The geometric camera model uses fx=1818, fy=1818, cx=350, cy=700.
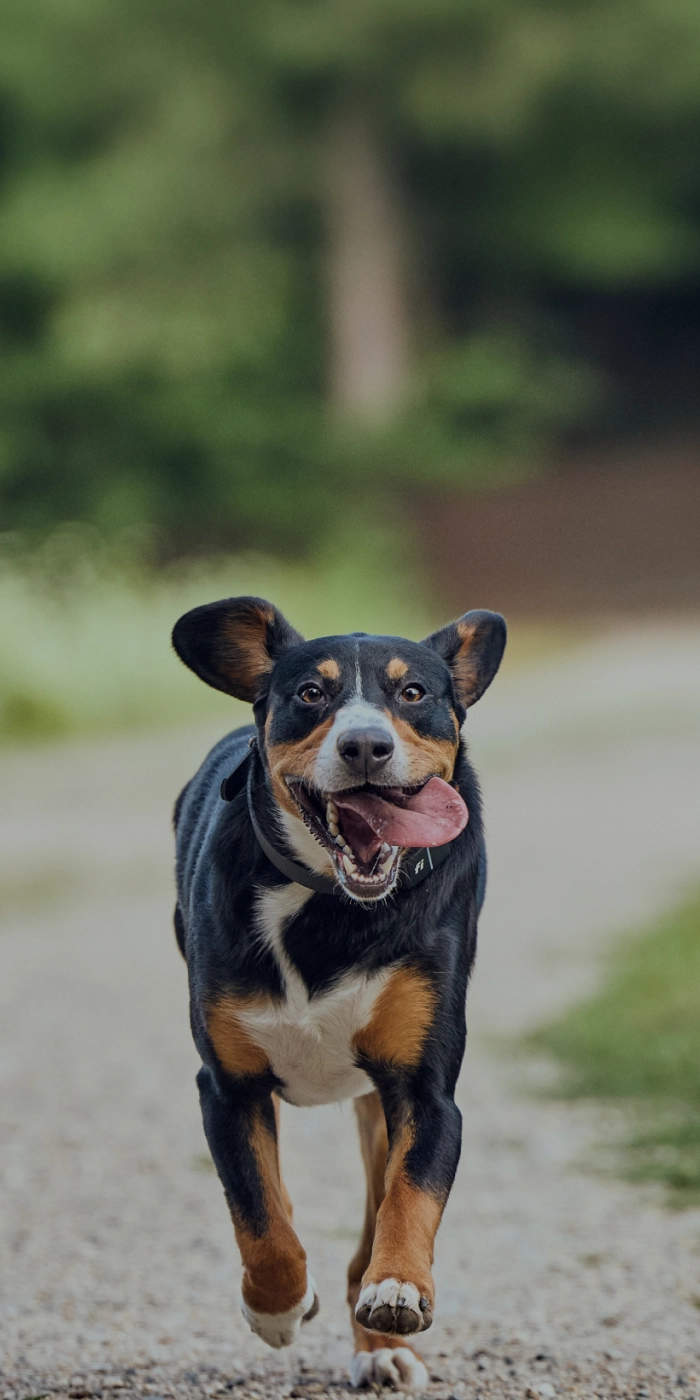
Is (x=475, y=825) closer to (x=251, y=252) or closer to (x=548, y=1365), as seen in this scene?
(x=548, y=1365)

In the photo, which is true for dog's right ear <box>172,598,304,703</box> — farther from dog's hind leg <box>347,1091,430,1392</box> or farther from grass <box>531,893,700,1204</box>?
grass <box>531,893,700,1204</box>

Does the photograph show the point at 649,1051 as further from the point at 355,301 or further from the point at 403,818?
the point at 355,301

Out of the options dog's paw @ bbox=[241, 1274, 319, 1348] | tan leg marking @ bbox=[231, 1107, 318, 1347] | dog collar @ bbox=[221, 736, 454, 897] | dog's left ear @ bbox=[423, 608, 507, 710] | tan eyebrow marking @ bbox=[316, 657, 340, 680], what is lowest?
dog's paw @ bbox=[241, 1274, 319, 1348]

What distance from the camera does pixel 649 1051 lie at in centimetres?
673

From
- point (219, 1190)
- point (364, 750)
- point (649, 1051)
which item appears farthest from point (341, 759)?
point (649, 1051)

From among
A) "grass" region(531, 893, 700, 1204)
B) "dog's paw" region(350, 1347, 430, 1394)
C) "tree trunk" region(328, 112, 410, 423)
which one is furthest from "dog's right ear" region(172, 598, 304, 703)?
"tree trunk" region(328, 112, 410, 423)

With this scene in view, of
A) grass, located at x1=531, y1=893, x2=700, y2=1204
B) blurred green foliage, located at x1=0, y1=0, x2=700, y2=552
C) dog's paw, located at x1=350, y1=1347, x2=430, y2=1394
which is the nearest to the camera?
dog's paw, located at x1=350, y1=1347, x2=430, y2=1394

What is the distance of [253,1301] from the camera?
302 centimetres

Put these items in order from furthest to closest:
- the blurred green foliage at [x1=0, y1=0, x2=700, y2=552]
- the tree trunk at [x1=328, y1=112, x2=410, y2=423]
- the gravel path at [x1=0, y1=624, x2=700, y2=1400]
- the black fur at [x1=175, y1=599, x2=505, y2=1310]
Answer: the tree trunk at [x1=328, y1=112, x2=410, y2=423], the blurred green foliage at [x1=0, y1=0, x2=700, y2=552], the gravel path at [x1=0, y1=624, x2=700, y2=1400], the black fur at [x1=175, y1=599, x2=505, y2=1310]

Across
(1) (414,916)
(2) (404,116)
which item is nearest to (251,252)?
(2) (404,116)

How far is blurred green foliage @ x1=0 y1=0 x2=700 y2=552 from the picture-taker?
2175 cm

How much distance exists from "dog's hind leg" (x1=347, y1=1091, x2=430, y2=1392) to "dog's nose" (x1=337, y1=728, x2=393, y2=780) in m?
1.08

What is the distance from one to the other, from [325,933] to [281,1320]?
2.15 feet

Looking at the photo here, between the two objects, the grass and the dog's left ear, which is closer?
the dog's left ear
